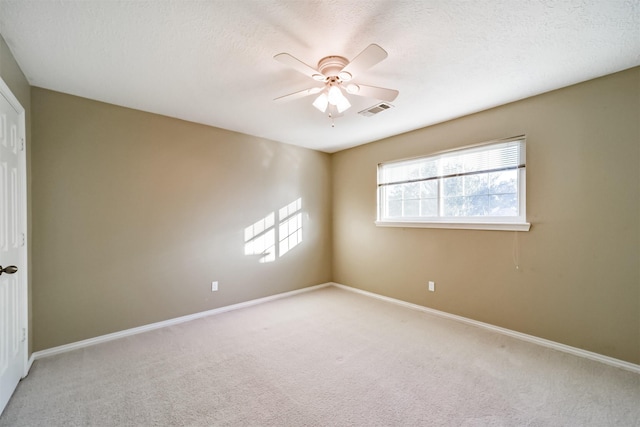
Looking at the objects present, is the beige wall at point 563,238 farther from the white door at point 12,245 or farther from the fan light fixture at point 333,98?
the white door at point 12,245

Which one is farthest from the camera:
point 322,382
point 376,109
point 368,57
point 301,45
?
point 376,109

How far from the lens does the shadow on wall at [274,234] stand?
4.07m

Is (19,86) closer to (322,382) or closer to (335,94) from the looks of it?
(335,94)

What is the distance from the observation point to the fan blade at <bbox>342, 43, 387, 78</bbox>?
1.64 meters

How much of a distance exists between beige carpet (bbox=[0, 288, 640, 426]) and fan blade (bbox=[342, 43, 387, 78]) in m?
2.28

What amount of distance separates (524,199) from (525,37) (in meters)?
1.64

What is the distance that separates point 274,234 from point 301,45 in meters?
2.87

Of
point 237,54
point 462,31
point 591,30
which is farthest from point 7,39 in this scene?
point 591,30

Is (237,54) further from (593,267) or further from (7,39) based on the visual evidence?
(593,267)

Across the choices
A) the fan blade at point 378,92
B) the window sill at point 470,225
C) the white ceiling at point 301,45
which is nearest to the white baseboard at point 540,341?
the window sill at point 470,225

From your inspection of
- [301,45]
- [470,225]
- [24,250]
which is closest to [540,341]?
[470,225]

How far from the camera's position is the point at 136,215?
10.2 ft

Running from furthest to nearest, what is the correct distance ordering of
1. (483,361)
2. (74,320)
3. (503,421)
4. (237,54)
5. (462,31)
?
(74,320)
(483,361)
(237,54)
(462,31)
(503,421)

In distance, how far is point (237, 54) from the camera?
2.10m
